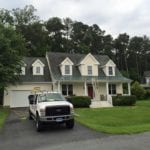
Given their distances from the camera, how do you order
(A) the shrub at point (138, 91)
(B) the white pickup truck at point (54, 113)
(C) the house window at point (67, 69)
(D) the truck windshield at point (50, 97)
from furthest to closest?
(A) the shrub at point (138, 91)
(C) the house window at point (67, 69)
(D) the truck windshield at point (50, 97)
(B) the white pickup truck at point (54, 113)

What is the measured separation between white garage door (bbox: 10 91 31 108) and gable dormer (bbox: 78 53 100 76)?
8.13 m

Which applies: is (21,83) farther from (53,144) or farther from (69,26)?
(69,26)

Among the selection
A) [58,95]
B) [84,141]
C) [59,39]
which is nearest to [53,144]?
[84,141]

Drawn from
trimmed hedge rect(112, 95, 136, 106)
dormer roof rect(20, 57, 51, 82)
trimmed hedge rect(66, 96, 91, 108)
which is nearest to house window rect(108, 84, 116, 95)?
trimmed hedge rect(112, 95, 136, 106)

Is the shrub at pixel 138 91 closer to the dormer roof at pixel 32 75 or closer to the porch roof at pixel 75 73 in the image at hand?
the porch roof at pixel 75 73

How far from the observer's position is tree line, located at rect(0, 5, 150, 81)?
59.9m

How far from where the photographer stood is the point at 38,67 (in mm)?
37625

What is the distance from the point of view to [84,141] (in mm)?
12125

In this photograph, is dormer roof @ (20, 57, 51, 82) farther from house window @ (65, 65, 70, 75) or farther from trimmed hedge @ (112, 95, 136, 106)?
trimmed hedge @ (112, 95, 136, 106)

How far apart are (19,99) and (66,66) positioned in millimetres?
7595

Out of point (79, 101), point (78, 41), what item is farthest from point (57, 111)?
point (78, 41)

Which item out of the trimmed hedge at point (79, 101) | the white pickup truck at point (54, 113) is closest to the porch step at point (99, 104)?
the trimmed hedge at point (79, 101)

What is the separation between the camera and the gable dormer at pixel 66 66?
37.0 m

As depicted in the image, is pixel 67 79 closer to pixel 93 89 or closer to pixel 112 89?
pixel 93 89
